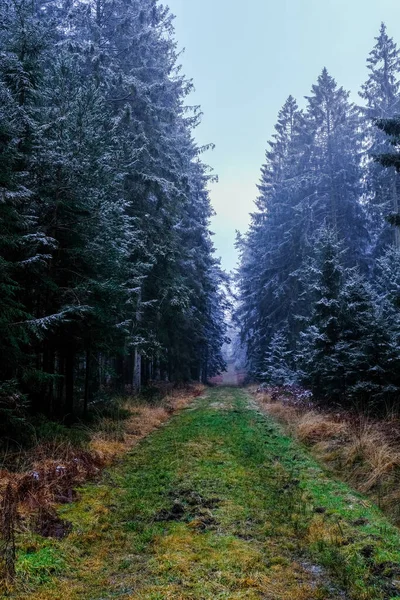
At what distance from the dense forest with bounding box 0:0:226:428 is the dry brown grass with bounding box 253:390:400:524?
208 inches

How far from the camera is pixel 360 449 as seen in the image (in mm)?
7234

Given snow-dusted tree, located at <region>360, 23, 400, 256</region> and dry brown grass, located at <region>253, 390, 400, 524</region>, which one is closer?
dry brown grass, located at <region>253, 390, 400, 524</region>

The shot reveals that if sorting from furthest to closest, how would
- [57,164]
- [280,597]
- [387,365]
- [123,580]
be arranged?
1. [387,365]
2. [57,164]
3. [123,580]
4. [280,597]

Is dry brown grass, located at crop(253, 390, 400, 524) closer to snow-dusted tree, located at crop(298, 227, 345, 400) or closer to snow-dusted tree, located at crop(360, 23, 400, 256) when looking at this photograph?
snow-dusted tree, located at crop(298, 227, 345, 400)

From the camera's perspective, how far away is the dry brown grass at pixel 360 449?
5910 mm

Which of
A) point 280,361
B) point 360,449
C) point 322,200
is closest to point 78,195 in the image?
point 360,449

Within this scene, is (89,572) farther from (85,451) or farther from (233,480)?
(85,451)

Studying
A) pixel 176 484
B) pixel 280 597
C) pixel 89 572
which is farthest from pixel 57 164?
pixel 280 597

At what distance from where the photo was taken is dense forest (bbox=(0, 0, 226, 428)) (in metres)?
7.52

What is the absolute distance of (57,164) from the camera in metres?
8.60

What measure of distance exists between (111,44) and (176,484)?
17426mm

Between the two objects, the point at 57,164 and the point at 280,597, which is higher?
the point at 57,164

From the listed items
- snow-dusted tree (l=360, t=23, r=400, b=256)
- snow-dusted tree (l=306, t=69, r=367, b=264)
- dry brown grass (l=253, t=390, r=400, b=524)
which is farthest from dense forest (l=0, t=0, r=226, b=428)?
snow-dusted tree (l=360, t=23, r=400, b=256)

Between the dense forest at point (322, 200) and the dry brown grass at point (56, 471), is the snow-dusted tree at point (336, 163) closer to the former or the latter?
the dense forest at point (322, 200)
